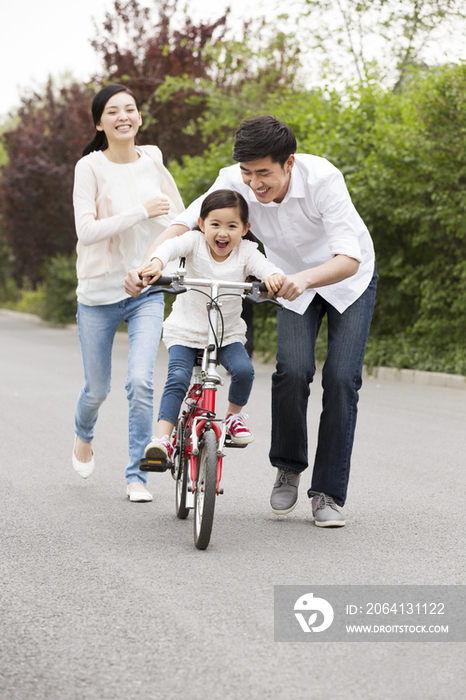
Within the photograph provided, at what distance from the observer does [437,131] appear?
38.5 feet

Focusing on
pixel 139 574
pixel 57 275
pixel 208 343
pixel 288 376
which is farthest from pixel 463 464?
pixel 57 275

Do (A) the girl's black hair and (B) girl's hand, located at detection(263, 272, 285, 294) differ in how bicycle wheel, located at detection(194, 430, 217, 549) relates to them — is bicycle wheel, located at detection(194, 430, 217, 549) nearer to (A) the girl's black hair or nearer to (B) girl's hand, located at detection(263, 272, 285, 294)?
(B) girl's hand, located at detection(263, 272, 285, 294)

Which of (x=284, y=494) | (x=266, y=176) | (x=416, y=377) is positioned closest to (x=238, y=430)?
(x=284, y=494)

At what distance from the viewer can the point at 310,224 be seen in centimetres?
446

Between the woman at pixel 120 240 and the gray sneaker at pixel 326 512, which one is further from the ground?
the woman at pixel 120 240

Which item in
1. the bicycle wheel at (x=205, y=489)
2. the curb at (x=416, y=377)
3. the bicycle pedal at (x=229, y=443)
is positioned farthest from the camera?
the curb at (x=416, y=377)

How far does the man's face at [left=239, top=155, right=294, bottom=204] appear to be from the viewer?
4.18 m

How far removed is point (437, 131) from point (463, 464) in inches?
255

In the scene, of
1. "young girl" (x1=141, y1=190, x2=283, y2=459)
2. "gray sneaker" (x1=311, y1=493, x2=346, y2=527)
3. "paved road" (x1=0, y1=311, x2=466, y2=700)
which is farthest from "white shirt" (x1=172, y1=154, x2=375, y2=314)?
"paved road" (x1=0, y1=311, x2=466, y2=700)

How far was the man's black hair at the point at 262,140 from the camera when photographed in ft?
13.4

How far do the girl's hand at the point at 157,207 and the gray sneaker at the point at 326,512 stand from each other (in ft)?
5.59

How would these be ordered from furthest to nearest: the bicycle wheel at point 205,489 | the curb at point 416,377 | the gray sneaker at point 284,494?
the curb at point 416,377 < the gray sneaker at point 284,494 < the bicycle wheel at point 205,489

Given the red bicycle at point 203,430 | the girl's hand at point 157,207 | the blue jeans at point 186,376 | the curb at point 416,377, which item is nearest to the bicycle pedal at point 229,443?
the red bicycle at point 203,430

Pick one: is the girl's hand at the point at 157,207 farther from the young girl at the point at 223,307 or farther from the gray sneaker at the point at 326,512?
the gray sneaker at the point at 326,512
